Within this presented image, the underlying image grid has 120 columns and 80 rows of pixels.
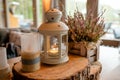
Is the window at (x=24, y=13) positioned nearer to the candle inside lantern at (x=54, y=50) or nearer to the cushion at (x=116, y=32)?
the cushion at (x=116, y=32)

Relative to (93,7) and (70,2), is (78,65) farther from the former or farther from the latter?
(70,2)

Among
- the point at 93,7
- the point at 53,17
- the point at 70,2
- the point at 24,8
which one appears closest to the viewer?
the point at 53,17

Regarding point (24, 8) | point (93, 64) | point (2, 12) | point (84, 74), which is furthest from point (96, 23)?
point (2, 12)

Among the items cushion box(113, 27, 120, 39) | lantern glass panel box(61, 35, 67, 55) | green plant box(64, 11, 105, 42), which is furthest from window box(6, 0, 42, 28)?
lantern glass panel box(61, 35, 67, 55)

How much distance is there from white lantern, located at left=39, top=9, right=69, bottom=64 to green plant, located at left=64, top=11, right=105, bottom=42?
0.20 m

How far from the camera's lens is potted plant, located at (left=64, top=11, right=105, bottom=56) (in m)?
1.58

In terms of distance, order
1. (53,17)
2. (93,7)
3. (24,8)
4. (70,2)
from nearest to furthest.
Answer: (53,17), (93,7), (70,2), (24,8)

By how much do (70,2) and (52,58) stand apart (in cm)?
312

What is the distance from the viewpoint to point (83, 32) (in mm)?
1584

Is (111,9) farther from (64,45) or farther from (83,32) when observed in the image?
(64,45)

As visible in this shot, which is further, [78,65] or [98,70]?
[98,70]

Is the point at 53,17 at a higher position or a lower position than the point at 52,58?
higher

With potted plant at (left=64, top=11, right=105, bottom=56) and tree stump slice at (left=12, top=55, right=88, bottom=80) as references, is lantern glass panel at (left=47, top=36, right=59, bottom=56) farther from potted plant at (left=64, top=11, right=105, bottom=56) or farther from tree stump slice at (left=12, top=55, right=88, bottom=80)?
potted plant at (left=64, top=11, right=105, bottom=56)

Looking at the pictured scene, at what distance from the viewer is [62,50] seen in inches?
56.8
